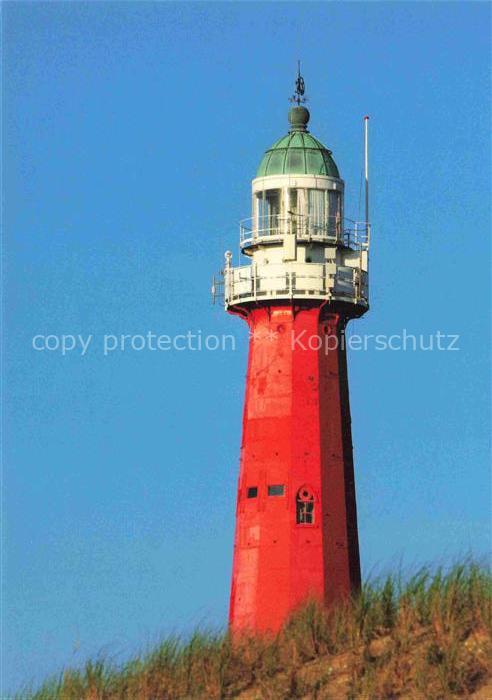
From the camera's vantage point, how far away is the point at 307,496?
50312 mm

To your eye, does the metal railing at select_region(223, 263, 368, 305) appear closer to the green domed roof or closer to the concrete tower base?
the concrete tower base

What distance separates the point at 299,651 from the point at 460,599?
3258 millimetres

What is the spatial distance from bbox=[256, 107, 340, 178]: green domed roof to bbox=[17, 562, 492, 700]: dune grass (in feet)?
51.6

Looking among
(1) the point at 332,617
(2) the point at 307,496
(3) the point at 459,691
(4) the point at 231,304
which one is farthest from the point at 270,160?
(3) the point at 459,691

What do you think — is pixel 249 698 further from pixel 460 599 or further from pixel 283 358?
pixel 283 358

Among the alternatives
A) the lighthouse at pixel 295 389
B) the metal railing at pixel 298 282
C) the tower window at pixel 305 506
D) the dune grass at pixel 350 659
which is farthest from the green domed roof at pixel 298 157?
the dune grass at pixel 350 659

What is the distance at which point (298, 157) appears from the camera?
5197cm

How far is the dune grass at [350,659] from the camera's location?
36.0m

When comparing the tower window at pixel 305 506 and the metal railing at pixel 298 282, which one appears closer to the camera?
the tower window at pixel 305 506

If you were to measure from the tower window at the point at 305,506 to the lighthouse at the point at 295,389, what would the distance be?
0.08ft

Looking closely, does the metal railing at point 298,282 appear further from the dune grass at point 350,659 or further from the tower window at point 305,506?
the dune grass at point 350,659

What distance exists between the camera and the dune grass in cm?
3603

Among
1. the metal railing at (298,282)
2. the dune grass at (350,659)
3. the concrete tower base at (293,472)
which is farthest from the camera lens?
the metal railing at (298,282)

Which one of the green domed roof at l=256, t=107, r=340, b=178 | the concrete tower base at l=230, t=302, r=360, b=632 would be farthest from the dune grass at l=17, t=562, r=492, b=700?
the green domed roof at l=256, t=107, r=340, b=178
